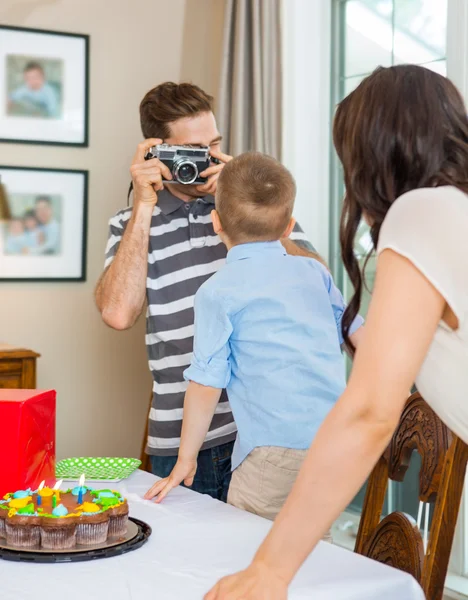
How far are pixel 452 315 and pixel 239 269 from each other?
75 cm

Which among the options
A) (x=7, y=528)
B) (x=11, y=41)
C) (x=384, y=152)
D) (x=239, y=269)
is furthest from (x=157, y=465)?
(x=11, y=41)

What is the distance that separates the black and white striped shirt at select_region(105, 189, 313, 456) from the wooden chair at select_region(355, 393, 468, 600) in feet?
1.71

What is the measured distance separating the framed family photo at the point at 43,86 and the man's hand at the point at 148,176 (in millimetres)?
1058

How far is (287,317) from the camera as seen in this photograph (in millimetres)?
1472

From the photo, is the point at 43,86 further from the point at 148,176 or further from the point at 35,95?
the point at 148,176

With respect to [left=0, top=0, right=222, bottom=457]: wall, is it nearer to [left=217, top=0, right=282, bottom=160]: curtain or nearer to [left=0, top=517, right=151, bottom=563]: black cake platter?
[left=217, top=0, right=282, bottom=160]: curtain

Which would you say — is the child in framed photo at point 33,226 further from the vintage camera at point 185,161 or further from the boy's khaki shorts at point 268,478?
the boy's khaki shorts at point 268,478

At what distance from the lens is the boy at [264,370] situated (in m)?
1.45

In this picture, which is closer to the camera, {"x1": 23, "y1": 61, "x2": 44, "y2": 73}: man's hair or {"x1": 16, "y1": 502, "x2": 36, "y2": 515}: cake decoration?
{"x1": 16, "y1": 502, "x2": 36, "y2": 515}: cake decoration

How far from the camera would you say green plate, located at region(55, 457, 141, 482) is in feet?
5.24

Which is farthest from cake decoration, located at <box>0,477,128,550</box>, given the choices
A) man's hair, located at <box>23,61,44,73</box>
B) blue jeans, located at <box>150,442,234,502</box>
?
man's hair, located at <box>23,61,44,73</box>

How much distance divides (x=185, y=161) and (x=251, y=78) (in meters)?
0.99

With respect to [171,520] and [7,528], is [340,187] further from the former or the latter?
[7,528]

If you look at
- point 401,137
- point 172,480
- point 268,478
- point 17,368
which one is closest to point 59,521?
point 172,480
